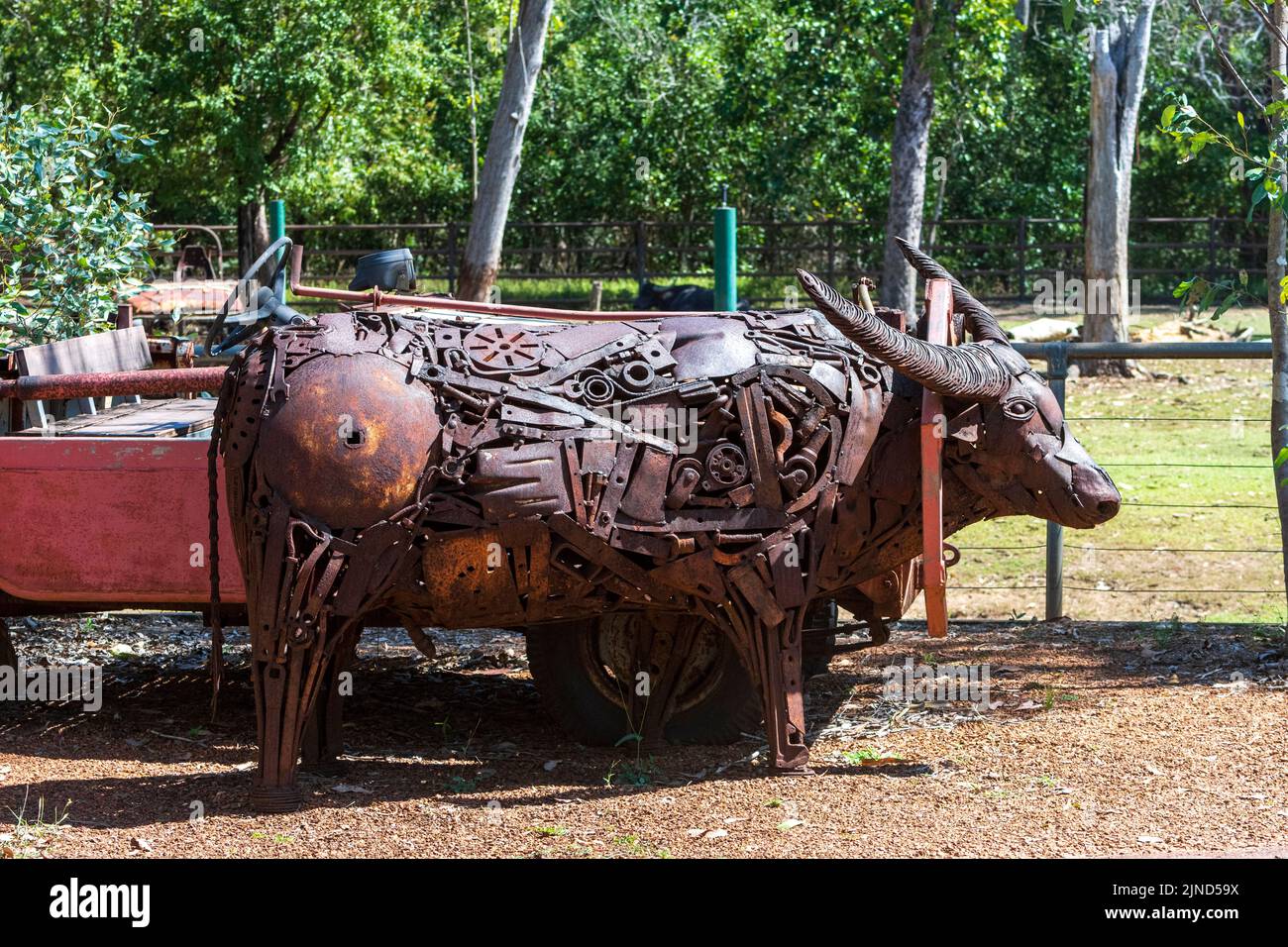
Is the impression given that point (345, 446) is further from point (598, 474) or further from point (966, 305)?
point (966, 305)

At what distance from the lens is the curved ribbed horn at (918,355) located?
4824 mm

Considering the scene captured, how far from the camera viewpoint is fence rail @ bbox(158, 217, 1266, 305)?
811 inches

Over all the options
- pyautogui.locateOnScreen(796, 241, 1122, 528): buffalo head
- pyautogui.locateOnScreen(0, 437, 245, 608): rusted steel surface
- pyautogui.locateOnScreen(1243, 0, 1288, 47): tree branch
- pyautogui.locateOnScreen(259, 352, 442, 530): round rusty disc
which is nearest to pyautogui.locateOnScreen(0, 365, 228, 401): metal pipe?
pyautogui.locateOnScreen(0, 437, 245, 608): rusted steel surface

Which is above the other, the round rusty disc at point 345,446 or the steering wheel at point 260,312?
the steering wheel at point 260,312

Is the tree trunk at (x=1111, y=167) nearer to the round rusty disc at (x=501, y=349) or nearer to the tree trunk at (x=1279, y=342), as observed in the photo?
the tree trunk at (x=1279, y=342)

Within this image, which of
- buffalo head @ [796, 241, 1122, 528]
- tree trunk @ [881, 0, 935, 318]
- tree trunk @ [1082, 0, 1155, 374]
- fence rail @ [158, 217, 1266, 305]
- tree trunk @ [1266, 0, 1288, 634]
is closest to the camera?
buffalo head @ [796, 241, 1122, 528]

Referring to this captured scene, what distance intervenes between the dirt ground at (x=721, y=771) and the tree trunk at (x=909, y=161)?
8140 mm

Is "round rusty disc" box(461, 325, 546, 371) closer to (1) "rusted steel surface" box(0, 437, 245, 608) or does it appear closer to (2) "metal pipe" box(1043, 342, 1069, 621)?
(1) "rusted steel surface" box(0, 437, 245, 608)

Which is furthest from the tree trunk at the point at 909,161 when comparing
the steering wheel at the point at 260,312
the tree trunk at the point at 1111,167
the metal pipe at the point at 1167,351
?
the steering wheel at the point at 260,312

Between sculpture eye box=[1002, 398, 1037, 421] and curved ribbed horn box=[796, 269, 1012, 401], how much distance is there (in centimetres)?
5

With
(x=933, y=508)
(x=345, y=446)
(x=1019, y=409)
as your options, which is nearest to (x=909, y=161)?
(x=1019, y=409)

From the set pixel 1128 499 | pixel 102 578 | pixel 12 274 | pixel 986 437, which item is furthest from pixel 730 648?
pixel 1128 499

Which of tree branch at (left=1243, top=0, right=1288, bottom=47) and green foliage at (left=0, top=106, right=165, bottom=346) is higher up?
tree branch at (left=1243, top=0, right=1288, bottom=47)

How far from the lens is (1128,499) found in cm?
1088
